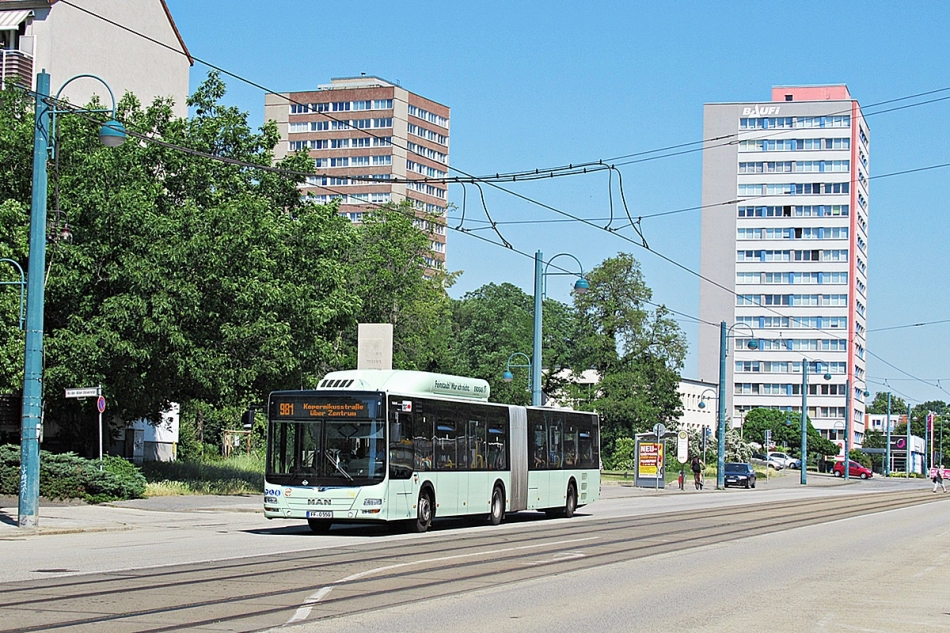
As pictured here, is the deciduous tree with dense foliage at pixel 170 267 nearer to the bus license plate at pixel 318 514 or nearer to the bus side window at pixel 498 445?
the bus side window at pixel 498 445

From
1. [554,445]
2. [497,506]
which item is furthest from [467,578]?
[554,445]

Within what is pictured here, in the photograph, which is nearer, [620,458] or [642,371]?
[620,458]

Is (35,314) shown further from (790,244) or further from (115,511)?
(790,244)

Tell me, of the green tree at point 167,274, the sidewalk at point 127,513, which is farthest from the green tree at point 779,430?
the sidewalk at point 127,513

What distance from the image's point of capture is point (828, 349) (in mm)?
140000

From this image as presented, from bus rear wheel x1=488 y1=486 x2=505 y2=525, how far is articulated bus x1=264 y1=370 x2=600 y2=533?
0.07 ft

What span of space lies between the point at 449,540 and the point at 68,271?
1430 centimetres

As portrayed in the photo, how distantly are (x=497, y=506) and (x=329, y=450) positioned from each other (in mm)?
5749

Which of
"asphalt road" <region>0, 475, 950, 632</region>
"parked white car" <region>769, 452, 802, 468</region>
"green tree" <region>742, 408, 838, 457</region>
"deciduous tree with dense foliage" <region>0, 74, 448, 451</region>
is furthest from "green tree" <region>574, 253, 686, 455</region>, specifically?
"asphalt road" <region>0, 475, 950, 632</region>

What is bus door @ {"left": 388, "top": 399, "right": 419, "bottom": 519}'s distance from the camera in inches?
878

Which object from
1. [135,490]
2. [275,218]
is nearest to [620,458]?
[275,218]

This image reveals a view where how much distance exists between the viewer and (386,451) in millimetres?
22188

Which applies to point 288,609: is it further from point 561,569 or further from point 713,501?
point 713,501

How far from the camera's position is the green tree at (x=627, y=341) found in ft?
276
